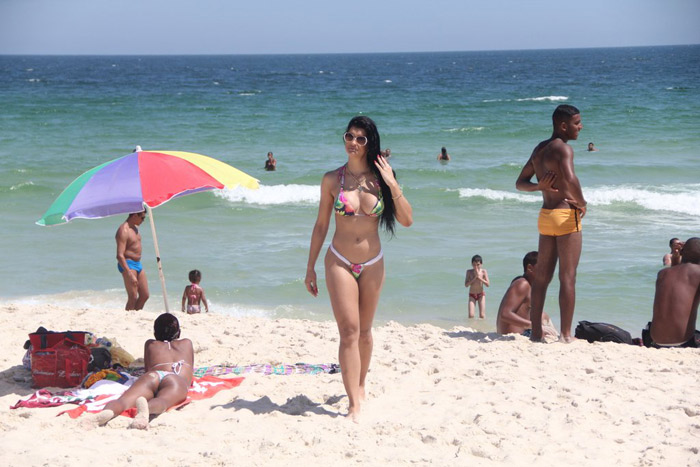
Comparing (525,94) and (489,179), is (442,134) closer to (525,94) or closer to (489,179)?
(489,179)

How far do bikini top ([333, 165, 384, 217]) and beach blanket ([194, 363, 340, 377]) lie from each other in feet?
5.27

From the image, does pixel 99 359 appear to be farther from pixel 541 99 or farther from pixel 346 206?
pixel 541 99

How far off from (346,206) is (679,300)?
319cm

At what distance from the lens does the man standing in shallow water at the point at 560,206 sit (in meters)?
5.76

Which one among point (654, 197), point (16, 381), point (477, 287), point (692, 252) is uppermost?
point (692, 252)

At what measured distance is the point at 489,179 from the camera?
1941 centimetres

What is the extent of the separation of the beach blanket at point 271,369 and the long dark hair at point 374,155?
5.08 ft

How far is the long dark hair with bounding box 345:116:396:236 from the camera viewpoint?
14.2ft

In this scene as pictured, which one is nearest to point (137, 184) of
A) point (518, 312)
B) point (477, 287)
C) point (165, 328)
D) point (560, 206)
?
point (165, 328)

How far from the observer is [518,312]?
6648 millimetres

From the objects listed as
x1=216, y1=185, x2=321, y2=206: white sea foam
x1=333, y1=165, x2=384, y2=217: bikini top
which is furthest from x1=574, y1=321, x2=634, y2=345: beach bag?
x1=216, y1=185, x2=321, y2=206: white sea foam

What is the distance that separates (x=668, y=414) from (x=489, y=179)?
1508cm

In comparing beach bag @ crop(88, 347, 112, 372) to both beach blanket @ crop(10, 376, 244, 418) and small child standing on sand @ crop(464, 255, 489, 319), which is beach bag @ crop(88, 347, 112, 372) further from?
small child standing on sand @ crop(464, 255, 489, 319)

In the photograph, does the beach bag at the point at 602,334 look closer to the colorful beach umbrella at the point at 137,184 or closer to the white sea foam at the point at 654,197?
the colorful beach umbrella at the point at 137,184
